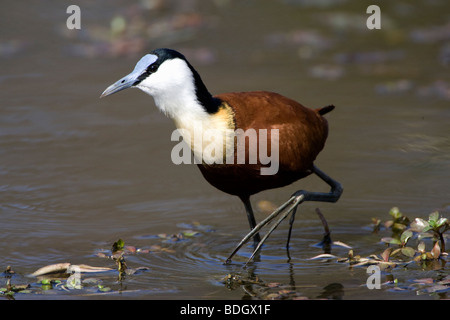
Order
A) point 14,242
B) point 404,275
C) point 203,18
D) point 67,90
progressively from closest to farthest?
point 404,275, point 14,242, point 67,90, point 203,18

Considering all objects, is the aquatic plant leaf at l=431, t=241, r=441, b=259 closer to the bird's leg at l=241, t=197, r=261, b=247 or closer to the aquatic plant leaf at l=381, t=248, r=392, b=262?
the aquatic plant leaf at l=381, t=248, r=392, b=262

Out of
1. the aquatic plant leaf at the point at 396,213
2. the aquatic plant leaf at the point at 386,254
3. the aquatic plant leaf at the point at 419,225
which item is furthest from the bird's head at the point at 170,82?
the aquatic plant leaf at the point at 396,213

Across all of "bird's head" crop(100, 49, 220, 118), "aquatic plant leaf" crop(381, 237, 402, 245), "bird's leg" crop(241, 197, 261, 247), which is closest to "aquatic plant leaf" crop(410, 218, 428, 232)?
"aquatic plant leaf" crop(381, 237, 402, 245)

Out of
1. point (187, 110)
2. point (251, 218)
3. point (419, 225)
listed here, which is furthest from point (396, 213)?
point (187, 110)

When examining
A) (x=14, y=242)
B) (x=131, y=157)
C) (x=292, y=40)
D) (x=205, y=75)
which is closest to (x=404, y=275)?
(x=14, y=242)

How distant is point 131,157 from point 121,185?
2.04 ft

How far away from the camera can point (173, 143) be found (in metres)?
6.91

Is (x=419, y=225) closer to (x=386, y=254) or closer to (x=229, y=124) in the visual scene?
(x=386, y=254)

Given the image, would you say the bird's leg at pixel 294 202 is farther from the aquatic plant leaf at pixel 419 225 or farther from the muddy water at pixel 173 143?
the aquatic plant leaf at pixel 419 225

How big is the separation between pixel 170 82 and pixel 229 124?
413 mm

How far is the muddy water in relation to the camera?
464 cm

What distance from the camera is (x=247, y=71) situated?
8836 millimetres

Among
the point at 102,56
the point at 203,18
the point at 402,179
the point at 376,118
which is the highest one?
the point at 203,18

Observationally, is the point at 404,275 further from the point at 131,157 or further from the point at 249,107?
the point at 131,157
